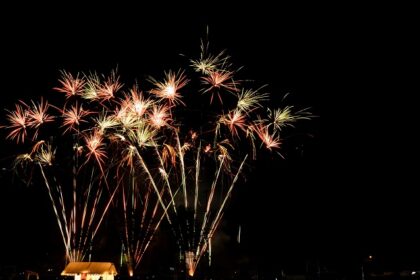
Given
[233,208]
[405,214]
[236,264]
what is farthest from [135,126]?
[236,264]

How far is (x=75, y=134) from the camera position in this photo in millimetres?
16375

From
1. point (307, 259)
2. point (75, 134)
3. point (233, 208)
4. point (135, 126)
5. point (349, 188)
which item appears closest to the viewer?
point (135, 126)

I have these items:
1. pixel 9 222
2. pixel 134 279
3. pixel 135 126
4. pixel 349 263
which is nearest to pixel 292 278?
pixel 349 263

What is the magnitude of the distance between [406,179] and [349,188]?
261 centimetres

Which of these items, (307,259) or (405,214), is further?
(307,259)

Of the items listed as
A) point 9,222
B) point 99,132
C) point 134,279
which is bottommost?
point 134,279

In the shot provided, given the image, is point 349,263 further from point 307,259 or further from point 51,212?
point 51,212

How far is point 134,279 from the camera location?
50.0 feet

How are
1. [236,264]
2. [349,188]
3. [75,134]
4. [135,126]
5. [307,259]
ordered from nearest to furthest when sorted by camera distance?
[135,126], [75,134], [349,188], [307,259], [236,264]

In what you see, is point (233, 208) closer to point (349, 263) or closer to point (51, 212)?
point (349, 263)

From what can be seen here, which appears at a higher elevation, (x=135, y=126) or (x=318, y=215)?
(x=135, y=126)

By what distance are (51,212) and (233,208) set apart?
403 inches

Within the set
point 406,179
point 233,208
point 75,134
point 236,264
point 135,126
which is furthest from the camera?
point 236,264

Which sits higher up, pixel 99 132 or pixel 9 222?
pixel 99 132
